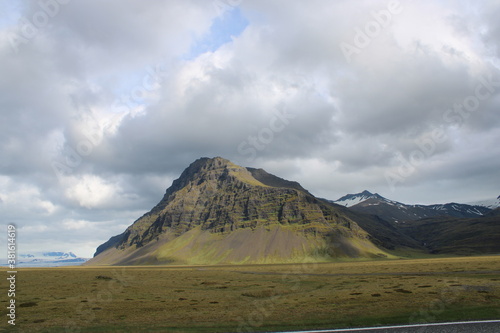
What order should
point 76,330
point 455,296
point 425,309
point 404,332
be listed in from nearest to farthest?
point 404,332 → point 76,330 → point 425,309 → point 455,296

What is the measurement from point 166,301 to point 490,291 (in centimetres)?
5360

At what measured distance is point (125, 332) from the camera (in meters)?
36.0

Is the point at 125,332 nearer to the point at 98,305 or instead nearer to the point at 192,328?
the point at 192,328

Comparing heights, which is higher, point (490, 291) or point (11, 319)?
point (11, 319)

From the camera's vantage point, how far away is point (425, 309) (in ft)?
139

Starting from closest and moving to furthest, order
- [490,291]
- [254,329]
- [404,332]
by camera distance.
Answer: [404,332] < [254,329] < [490,291]

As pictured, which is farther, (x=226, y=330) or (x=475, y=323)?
(x=226, y=330)

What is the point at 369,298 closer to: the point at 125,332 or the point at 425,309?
the point at 425,309

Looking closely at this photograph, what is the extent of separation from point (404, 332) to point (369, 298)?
22811 millimetres

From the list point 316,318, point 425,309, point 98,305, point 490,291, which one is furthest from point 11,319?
point 490,291

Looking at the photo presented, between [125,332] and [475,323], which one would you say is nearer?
[475,323]

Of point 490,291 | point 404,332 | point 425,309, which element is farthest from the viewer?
point 490,291

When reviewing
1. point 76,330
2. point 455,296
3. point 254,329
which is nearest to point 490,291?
point 455,296

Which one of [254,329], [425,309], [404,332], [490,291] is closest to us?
[404,332]
